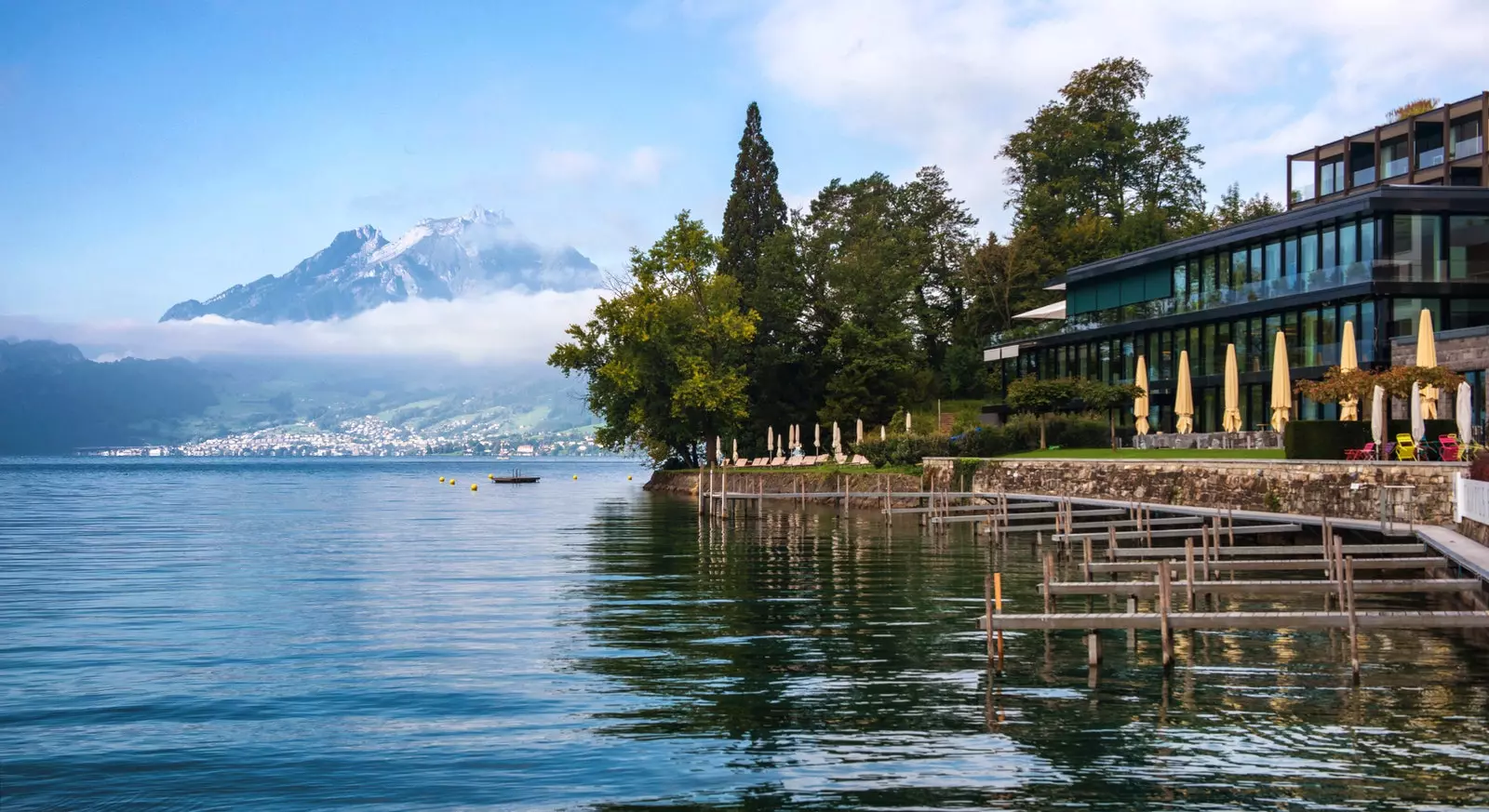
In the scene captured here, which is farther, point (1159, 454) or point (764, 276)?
point (764, 276)

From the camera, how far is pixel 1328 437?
34156mm

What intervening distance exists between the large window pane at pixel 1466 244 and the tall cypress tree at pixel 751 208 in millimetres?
42667

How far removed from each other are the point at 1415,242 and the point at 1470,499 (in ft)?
88.8

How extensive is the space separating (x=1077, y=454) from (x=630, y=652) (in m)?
32.8

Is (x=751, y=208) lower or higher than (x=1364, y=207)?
higher

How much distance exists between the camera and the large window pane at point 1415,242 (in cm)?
4775

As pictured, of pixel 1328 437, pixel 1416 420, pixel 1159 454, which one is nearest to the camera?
pixel 1416 420

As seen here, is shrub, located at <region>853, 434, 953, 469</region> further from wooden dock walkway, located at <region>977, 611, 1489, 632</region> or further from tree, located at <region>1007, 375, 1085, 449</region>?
wooden dock walkway, located at <region>977, 611, 1489, 632</region>

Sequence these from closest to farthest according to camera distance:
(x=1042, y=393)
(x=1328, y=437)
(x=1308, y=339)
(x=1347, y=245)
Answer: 1. (x=1328, y=437)
2. (x=1347, y=245)
3. (x=1308, y=339)
4. (x=1042, y=393)

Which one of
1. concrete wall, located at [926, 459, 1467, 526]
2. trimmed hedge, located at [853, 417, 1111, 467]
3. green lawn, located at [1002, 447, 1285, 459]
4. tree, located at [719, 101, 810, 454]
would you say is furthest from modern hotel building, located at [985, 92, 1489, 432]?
tree, located at [719, 101, 810, 454]

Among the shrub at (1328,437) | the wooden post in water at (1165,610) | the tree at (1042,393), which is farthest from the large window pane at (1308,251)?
the wooden post in water at (1165,610)

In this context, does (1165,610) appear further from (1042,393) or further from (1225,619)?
(1042,393)

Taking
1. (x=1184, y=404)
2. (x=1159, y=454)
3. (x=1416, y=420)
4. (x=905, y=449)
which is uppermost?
(x=1184, y=404)

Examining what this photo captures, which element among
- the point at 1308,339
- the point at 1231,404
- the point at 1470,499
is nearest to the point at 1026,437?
the point at 1308,339
